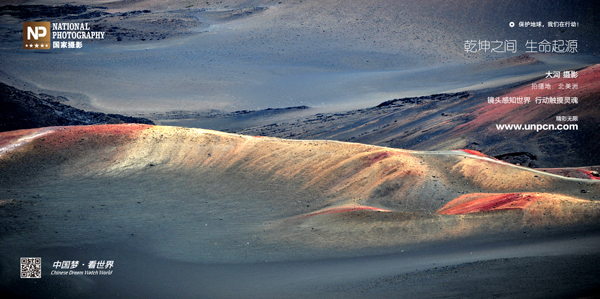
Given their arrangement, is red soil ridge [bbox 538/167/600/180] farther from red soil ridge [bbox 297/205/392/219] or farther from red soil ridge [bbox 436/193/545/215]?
red soil ridge [bbox 297/205/392/219]

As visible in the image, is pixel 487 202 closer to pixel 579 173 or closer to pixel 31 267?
pixel 579 173

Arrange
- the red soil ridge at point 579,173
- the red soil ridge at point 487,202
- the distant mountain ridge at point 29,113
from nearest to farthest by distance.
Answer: the red soil ridge at point 487,202 → the red soil ridge at point 579,173 → the distant mountain ridge at point 29,113

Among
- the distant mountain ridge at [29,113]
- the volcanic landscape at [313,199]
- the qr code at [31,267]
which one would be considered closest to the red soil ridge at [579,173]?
the volcanic landscape at [313,199]

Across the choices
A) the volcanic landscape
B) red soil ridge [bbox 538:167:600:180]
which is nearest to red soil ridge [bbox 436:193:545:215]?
the volcanic landscape

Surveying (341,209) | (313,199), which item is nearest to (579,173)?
(341,209)

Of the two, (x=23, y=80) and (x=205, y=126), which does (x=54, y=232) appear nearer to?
(x=205, y=126)

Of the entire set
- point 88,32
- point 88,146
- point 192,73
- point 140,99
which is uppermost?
point 88,32

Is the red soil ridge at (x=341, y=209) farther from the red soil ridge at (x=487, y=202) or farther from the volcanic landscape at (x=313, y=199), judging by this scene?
the red soil ridge at (x=487, y=202)

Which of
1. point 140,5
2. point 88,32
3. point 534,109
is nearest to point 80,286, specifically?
point 534,109
